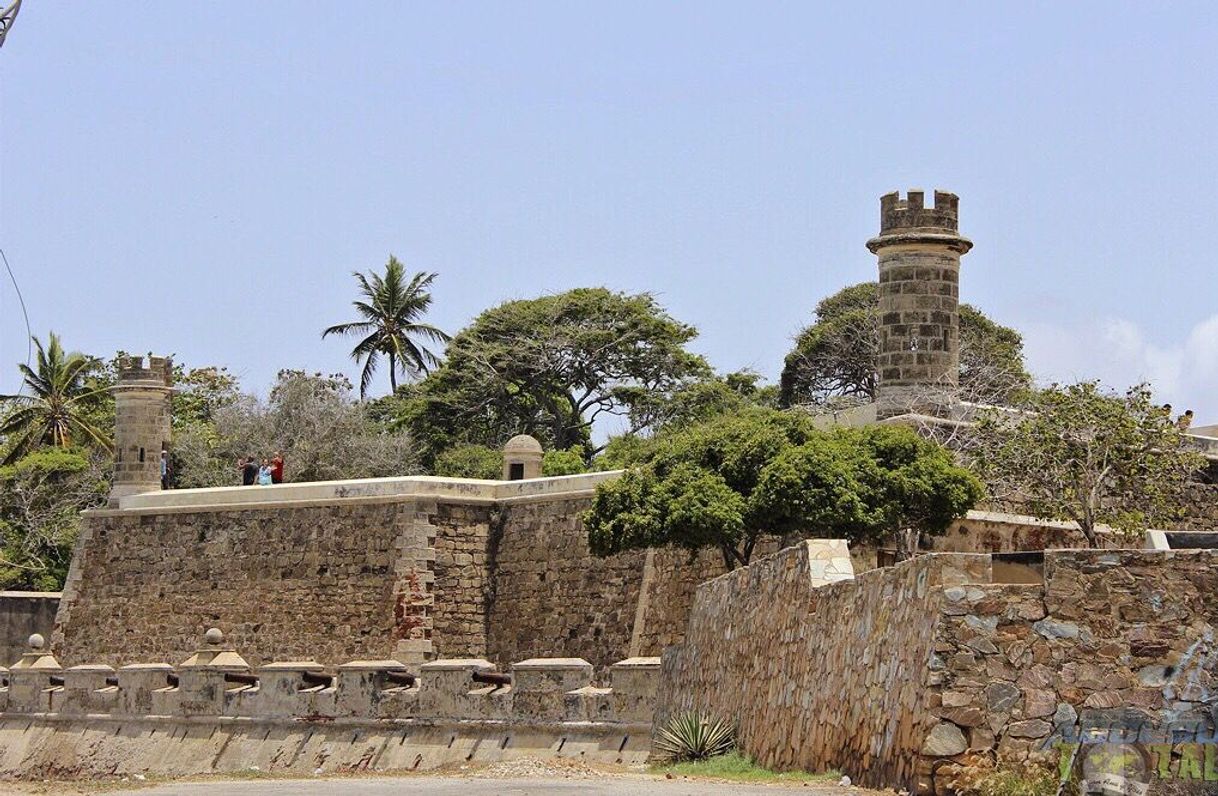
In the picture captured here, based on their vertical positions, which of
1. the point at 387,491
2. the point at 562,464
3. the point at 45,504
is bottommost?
the point at 387,491

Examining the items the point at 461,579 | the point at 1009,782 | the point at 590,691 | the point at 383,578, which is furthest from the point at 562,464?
the point at 1009,782

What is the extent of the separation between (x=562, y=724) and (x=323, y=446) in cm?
3096

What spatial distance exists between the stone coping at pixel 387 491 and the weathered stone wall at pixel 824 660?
14938 mm

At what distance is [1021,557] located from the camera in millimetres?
12156

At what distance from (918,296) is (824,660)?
15995 millimetres

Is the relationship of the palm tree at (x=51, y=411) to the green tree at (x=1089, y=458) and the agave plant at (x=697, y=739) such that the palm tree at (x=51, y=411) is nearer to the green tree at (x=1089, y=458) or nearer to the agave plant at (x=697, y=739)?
the green tree at (x=1089, y=458)

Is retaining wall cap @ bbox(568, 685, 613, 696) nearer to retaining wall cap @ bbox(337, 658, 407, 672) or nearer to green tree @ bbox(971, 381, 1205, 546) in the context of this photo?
retaining wall cap @ bbox(337, 658, 407, 672)

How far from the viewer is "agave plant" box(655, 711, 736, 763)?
16.6 m

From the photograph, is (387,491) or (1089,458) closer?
(1089,458)

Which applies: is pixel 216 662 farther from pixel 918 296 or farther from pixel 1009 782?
pixel 1009 782

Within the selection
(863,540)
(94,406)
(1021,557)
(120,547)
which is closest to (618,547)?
(863,540)

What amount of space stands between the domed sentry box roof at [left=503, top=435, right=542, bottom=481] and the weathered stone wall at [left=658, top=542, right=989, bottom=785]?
18548mm

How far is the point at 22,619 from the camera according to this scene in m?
40.7

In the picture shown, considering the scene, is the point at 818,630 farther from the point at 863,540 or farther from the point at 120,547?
the point at 120,547
